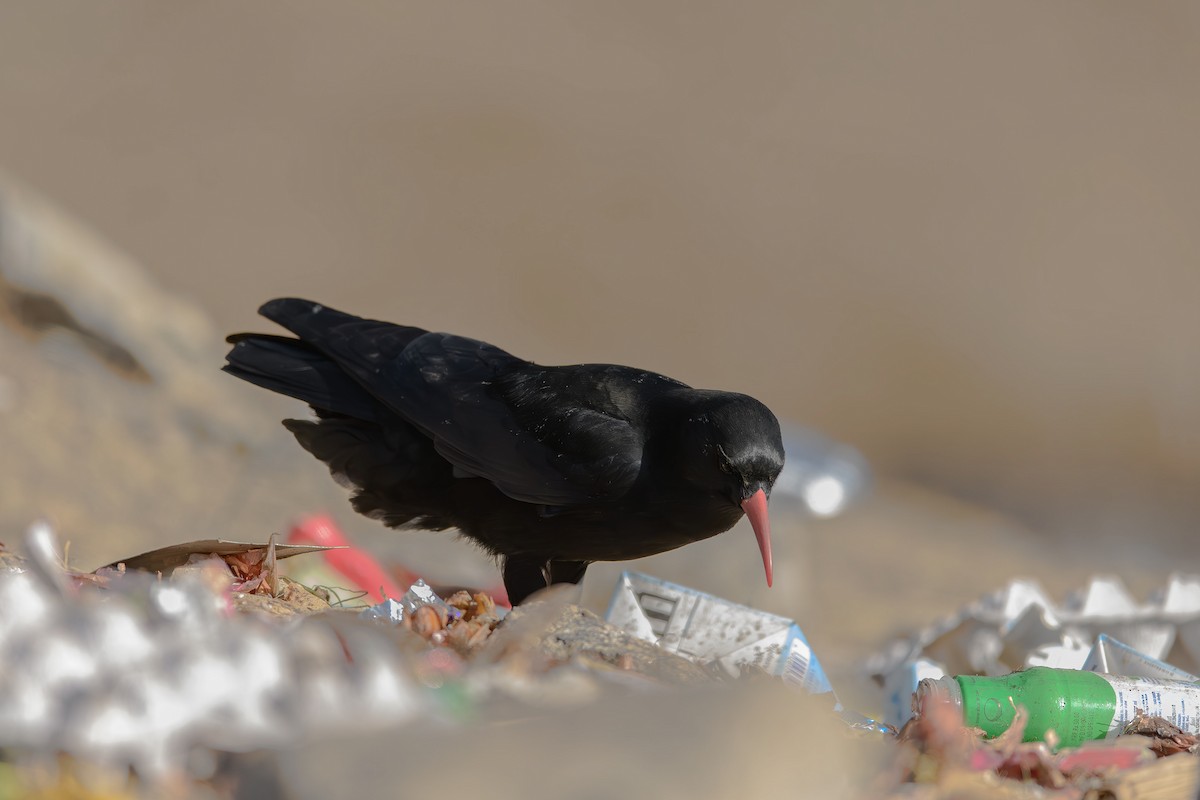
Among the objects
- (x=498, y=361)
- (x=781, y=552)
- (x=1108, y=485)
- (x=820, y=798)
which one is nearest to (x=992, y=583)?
(x=781, y=552)

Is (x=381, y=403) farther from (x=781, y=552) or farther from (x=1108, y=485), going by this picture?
(x=1108, y=485)

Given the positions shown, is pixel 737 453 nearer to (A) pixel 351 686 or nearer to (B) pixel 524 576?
(B) pixel 524 576

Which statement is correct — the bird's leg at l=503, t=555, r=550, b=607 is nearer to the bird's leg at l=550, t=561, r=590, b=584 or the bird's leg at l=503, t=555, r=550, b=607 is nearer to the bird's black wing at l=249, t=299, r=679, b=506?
the bird's leg at l=550, t=561, r=590, b=584

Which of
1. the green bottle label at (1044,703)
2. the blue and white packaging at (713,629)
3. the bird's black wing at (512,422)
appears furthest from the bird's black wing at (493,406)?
the green bottle label at (1044,703)

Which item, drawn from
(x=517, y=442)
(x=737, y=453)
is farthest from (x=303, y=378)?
(x=737, y=453)

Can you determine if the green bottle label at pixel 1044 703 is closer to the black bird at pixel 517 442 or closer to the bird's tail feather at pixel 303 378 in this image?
the black bird at pixel 517 442

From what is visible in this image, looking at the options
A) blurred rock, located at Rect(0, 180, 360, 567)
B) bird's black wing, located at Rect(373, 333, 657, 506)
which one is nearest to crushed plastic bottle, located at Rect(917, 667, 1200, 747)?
bird's black wing, located at Rect(373, 333, 657, 506)
